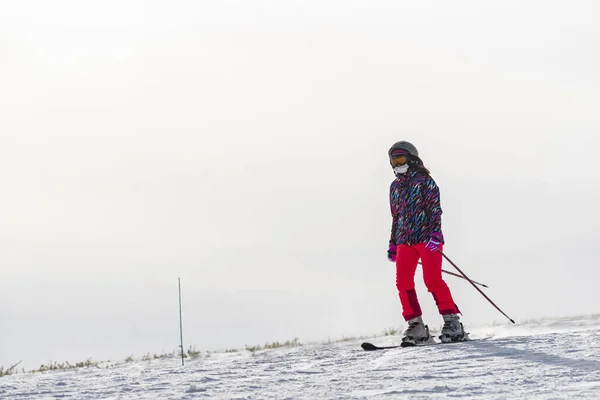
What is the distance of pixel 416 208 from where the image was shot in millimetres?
9203

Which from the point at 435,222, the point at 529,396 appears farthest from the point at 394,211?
the point at 529,396

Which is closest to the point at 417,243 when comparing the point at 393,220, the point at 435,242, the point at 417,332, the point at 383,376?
the point at 435,242

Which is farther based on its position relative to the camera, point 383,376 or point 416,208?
point 416,208

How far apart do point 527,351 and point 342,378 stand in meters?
1.80

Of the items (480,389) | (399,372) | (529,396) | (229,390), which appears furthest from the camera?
(399,372)

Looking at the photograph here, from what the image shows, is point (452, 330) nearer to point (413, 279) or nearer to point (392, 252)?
point (413, 279)

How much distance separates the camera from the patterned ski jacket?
9125 millimetres

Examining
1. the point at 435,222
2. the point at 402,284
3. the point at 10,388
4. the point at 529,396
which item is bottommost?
the point at 529,396

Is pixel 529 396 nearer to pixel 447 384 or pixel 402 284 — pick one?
pixel 447 384

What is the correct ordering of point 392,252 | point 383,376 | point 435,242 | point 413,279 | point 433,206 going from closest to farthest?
point 383,376
point 435,242
point 433,206
point 413,279
point 392,252

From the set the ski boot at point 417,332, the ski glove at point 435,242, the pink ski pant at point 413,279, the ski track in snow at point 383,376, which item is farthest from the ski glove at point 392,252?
the ski track in snow at point 383,376

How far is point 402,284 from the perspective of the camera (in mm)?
9297

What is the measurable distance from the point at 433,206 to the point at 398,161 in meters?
0.65

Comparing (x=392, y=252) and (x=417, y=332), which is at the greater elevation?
(x=392, y=252)
